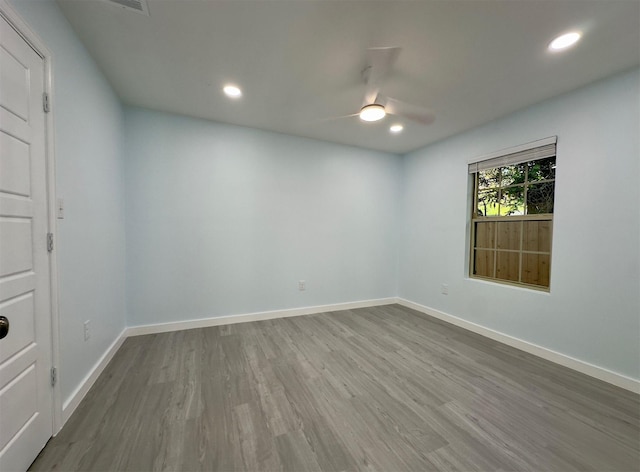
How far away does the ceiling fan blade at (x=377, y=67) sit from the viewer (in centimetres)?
181

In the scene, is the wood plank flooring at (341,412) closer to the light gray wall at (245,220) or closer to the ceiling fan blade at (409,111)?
the light gray wall at (245,220)

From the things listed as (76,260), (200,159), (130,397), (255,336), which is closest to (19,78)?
(76,260)

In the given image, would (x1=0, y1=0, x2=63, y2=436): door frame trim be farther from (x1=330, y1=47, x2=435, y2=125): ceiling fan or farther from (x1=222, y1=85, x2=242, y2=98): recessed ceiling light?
(x1=330, y1=47, x2=435, y2=125): ceiling fan

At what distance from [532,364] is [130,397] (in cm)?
346

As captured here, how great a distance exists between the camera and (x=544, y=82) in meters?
2.16

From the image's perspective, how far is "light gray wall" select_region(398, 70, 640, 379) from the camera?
6.48 feet

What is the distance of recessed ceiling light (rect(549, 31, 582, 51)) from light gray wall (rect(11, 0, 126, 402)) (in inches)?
125

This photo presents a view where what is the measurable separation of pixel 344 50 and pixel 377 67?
0.33m

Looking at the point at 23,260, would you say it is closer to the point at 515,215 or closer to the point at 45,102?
the point at 45,102

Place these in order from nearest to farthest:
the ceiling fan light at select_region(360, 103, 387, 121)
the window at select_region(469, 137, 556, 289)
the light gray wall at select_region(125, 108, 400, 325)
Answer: the ceiling fan light at select_region(360, 103, 387, 121) < the window at select_region(469, 137, 556, 289) < the light gray wall at select_region(125, 108, 400, 325)

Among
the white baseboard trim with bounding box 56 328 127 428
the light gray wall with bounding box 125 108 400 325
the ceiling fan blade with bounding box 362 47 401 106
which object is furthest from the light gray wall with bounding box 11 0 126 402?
the ceiling fan blade with bounding box 362 47 401 106

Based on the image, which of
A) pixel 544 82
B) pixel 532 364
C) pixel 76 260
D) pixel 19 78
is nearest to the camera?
pixel 19 78

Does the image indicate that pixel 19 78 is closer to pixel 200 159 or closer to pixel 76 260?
pixel 76 260

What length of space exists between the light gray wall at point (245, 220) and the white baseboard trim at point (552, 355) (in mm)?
1270
